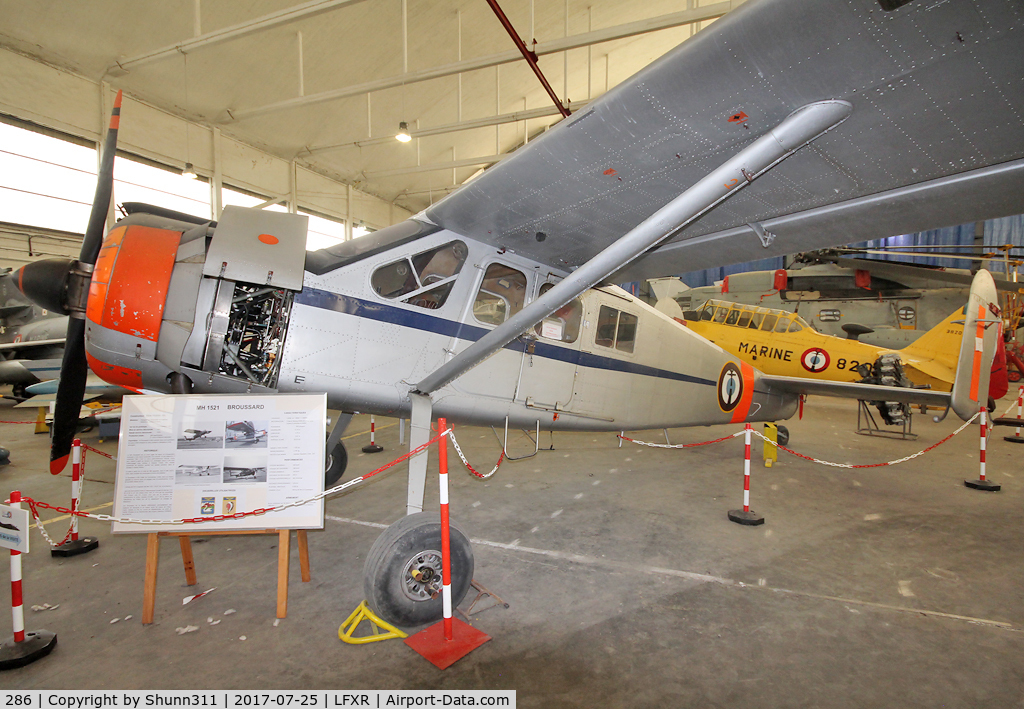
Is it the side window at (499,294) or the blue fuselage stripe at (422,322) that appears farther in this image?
the side window at (499,294)

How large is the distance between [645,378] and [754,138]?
9.44 ft

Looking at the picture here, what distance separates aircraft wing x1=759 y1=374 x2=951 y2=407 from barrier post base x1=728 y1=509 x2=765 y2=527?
250 cm

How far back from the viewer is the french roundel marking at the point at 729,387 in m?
5.91

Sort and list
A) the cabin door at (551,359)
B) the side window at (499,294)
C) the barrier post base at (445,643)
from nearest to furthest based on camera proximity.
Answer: the barrier post base at (445,643), the side window at (499,294), the cabin door at (551,359)

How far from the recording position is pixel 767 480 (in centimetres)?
598

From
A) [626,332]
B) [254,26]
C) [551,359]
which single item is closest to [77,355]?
[551,359]

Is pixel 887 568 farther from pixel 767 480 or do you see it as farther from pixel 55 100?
pixel 55 100

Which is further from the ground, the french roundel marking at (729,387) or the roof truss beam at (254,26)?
the roof truss beam at (254,26)

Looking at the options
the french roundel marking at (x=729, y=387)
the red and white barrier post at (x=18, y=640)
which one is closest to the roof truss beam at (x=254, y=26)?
the french roundel marking at (x=729, y=387)

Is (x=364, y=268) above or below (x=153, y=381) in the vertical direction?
above

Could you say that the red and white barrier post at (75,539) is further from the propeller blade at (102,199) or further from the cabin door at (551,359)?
the cabin door at (551,359)

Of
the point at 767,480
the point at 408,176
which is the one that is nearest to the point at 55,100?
the point at 408,176

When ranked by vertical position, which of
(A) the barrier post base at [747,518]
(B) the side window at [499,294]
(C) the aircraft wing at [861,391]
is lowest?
(A) the barrier post base at [747,518]

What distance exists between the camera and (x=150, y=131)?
12.3 meters
